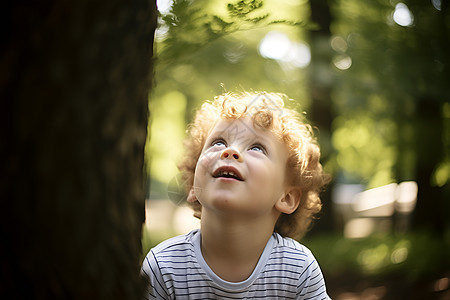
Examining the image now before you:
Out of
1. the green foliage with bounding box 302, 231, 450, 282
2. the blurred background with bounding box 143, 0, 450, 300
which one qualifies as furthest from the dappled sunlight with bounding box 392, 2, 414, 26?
the green foliage with bounding box 302, 231, 450, 282

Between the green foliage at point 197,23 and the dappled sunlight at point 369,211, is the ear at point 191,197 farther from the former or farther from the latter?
the dappled sunlight at point 369,211

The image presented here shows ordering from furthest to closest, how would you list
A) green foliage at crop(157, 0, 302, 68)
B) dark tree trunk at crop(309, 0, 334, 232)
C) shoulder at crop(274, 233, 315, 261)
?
dark tree trunk at crop(309, 0, 334, 232), shoulder at crop(274, 233, 315, 261), green foliage at crop(157, 0, 302, 68)

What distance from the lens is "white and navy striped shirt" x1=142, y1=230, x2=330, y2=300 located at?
1.70 metres

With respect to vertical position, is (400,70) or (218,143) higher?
(400,70)

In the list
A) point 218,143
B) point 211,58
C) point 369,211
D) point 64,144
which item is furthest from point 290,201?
point 369,211

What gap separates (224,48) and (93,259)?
408 centimetres

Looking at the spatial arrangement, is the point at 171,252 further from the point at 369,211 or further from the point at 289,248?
the point at 369,211

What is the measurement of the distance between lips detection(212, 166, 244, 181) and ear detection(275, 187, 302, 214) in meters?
0.26

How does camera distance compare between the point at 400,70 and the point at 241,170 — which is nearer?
the point at 241,170

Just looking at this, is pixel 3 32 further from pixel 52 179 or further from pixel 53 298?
pixel 53 298

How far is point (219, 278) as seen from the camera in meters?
1.70

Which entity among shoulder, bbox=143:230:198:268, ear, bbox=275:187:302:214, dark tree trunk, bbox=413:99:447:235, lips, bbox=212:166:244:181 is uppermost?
dark tree trunk, bbox=413:99:447:235

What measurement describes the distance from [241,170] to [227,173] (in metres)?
0.06

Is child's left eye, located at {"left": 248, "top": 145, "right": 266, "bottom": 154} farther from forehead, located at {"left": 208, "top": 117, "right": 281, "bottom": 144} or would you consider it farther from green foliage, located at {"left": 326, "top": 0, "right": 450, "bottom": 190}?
green foliage, located at {"left": 326, "top": 0, "right": 450, "bottom": 190}
